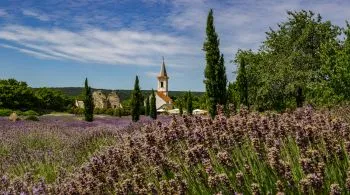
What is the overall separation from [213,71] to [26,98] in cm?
5848

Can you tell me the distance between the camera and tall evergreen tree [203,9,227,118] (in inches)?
837

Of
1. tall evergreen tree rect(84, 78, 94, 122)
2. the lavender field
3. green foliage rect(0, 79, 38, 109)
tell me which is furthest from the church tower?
the lavender field

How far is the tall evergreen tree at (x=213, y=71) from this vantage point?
2125cm

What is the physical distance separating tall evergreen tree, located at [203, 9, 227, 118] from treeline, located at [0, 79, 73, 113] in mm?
50812

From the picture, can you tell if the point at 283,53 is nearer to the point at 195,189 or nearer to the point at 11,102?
the point at 195,189

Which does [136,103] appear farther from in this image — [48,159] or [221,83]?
[48,159]

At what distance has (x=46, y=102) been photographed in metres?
80.2

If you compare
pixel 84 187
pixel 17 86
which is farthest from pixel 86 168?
pixel 17 86

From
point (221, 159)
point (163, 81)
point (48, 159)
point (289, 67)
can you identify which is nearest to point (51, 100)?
point (163, 81)

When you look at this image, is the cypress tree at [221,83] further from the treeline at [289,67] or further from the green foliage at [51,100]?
the green foliage at [51,100]

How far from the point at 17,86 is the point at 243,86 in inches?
2068

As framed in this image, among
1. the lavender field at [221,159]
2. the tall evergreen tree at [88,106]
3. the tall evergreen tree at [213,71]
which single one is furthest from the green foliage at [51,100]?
the lavender field at [221,159]

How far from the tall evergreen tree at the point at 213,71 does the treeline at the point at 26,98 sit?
50.8 metres

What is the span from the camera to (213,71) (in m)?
21.5
